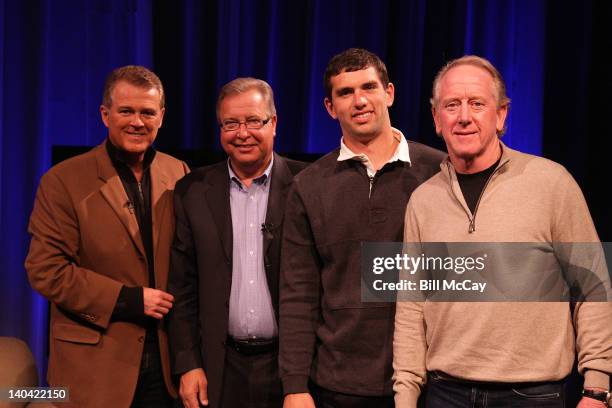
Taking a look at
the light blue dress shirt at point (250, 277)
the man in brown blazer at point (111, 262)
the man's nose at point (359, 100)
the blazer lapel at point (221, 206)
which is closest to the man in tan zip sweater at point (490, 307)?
the man's nose at point (359, 100)

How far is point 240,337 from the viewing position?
258 centimetres

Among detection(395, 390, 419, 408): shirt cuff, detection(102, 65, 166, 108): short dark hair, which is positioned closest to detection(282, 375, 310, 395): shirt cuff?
detection(395, 390, 419, 408): shirt cuff

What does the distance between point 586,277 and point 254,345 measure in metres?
1.21

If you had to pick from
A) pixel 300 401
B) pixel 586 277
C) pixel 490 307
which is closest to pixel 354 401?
pixel 300 401

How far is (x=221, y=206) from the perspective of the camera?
264cm

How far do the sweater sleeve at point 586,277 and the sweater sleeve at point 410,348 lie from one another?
43cm

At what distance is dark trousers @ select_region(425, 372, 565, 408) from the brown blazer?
1189 millimetres

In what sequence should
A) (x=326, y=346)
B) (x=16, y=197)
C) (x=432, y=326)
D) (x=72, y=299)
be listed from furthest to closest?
(x=16, y=197) → (x=72, y=299) → (x=326, y=346) → (x=432, y=326)

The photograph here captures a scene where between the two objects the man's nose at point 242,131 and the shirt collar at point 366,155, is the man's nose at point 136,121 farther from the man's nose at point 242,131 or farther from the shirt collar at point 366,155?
the shirt collar at point 366,155

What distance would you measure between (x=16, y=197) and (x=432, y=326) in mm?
2679

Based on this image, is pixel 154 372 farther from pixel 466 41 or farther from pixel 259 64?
pixel 466 41

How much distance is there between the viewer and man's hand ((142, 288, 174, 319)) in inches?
101

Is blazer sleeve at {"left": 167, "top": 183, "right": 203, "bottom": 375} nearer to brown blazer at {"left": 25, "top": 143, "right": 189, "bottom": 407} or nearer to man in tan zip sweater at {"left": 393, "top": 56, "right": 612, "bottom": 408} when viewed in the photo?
brown blazer at {"left": 25, "top": 143, "right": 189, "bottom": 407}

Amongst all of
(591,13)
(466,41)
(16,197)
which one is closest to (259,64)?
(466,41)
